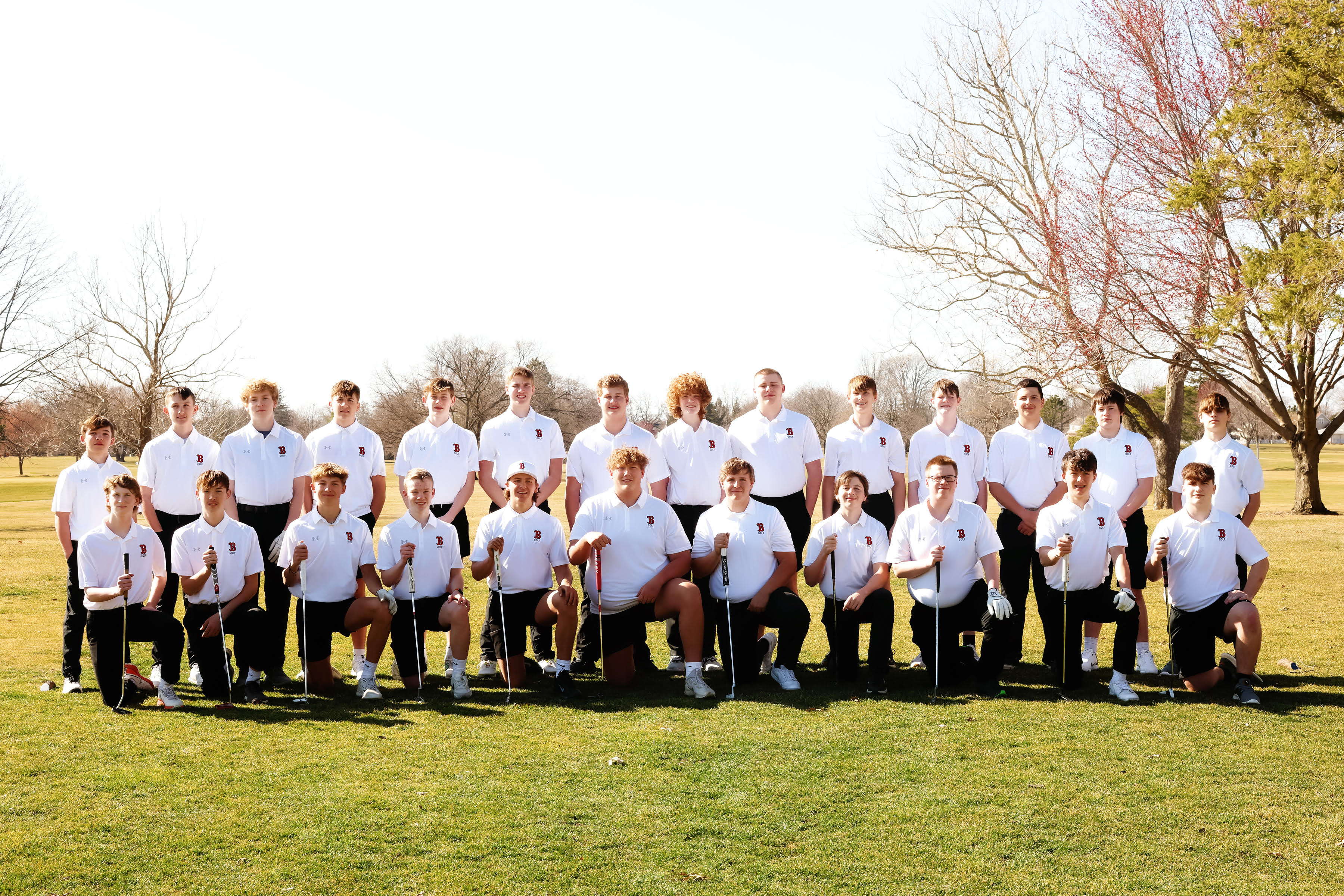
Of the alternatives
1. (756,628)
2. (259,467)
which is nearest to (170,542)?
(259,467)

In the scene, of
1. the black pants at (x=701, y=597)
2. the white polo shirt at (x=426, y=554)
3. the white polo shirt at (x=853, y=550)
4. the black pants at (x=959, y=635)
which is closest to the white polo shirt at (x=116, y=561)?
the white polo shirt at (x=426, y=554)

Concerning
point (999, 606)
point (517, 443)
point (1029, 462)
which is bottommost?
point (999, 606)

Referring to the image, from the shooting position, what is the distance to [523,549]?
22.1 ft

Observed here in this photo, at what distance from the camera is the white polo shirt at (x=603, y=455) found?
7.41 m

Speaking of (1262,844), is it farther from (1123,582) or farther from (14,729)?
(14,729)

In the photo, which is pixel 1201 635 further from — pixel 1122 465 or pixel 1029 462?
pixel 1029 462

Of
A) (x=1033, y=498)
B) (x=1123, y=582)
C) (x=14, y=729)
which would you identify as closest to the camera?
(x=14, y=729)

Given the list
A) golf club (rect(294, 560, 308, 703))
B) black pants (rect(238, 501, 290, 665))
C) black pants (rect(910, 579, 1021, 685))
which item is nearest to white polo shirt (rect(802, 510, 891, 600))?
black pants (rect(910, 579, 1021, 685))

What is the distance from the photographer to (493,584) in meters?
6.76

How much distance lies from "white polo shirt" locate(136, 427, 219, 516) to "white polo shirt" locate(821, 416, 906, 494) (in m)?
4.38

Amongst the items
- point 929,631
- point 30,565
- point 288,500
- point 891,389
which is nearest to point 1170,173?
point 929,631

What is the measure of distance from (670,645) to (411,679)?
186 cm

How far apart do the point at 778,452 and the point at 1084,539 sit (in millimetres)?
2082

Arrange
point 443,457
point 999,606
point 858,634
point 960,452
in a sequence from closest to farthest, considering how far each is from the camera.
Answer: point 999,606 < point 858,634 < point 960,452 < point 443,457
